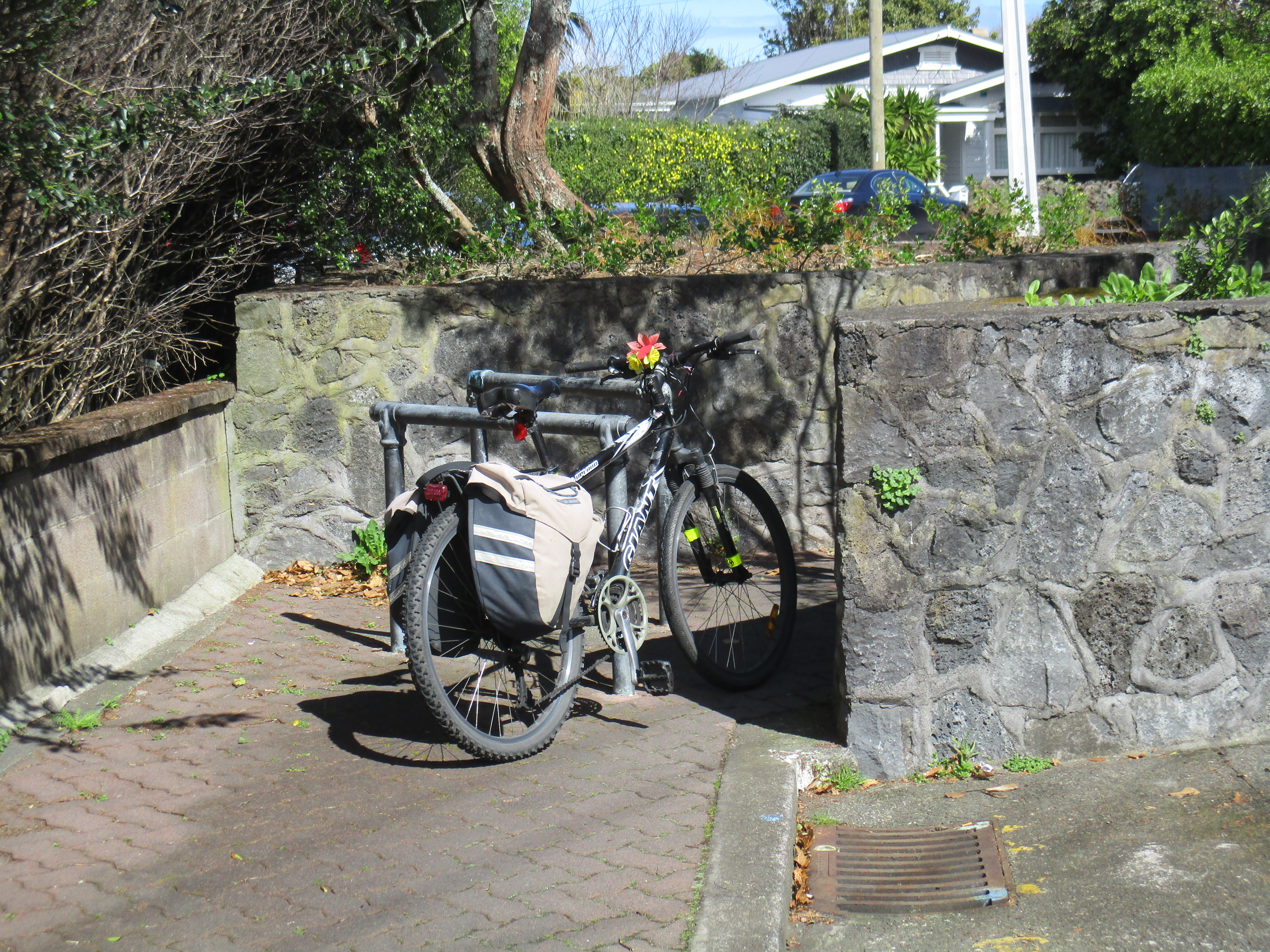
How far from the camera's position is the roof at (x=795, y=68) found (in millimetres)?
37375

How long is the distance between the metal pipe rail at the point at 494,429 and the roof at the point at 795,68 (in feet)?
106

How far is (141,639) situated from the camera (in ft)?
17.7

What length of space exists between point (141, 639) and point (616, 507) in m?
2.48

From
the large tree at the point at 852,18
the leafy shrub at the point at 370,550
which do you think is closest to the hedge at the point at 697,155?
the leafy shrub at the point at 370,550

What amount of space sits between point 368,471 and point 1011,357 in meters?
4.19

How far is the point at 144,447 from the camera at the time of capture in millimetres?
5637

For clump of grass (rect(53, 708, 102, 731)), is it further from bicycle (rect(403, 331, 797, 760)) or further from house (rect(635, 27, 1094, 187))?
house (rect(635, 27, 1094, 187))

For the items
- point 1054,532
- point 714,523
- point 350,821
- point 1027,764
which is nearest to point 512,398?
point 714,523

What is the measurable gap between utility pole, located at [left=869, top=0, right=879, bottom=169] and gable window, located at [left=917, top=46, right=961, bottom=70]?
10.6 metres

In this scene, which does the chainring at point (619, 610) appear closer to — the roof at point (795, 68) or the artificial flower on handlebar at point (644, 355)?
the artificial flower on handlebar at point (644, 355)

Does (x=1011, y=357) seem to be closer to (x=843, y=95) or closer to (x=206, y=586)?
(x=206, y=586)

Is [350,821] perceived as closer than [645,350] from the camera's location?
Yes

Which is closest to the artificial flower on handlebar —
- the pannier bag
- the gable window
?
the pannier bag

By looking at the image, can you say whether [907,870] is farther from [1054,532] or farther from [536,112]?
[536,112]
